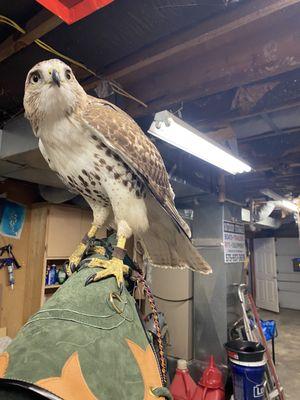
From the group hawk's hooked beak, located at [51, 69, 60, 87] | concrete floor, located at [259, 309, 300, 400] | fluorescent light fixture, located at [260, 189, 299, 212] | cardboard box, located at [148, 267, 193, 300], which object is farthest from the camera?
fluorescent light fixture, located at [260, 189, 299, 212]

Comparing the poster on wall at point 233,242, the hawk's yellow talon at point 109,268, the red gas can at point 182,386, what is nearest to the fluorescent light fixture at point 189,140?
the hawk's yellow talon at point 109,268

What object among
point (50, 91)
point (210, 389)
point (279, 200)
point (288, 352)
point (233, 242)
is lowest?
point (288, 352)

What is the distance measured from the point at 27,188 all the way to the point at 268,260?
287 inches

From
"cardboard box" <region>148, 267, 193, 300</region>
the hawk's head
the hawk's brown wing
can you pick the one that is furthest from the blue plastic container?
the hawk's head

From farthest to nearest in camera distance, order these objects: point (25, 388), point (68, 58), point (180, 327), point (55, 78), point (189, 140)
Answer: point (180, 327), point (189, 140), point (68, 58), point (55, 78), point (25, 388)

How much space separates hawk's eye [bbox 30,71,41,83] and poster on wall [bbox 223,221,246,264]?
3259mm

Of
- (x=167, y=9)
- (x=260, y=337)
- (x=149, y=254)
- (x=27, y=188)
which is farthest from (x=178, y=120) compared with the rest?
(x=260, y=337)

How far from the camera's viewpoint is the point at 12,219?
9.29 feet

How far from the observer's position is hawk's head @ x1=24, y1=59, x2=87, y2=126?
723mm

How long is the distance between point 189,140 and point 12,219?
1.99m

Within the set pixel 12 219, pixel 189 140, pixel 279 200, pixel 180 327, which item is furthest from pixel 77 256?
pixel 279 200

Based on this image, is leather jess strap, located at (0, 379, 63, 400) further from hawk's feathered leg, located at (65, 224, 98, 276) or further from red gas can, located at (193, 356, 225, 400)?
red gas can, located at (193, 356, 225, 400)

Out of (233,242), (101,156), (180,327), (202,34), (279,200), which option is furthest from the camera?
(279,200)

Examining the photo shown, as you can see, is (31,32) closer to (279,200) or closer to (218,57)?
(218,57)
